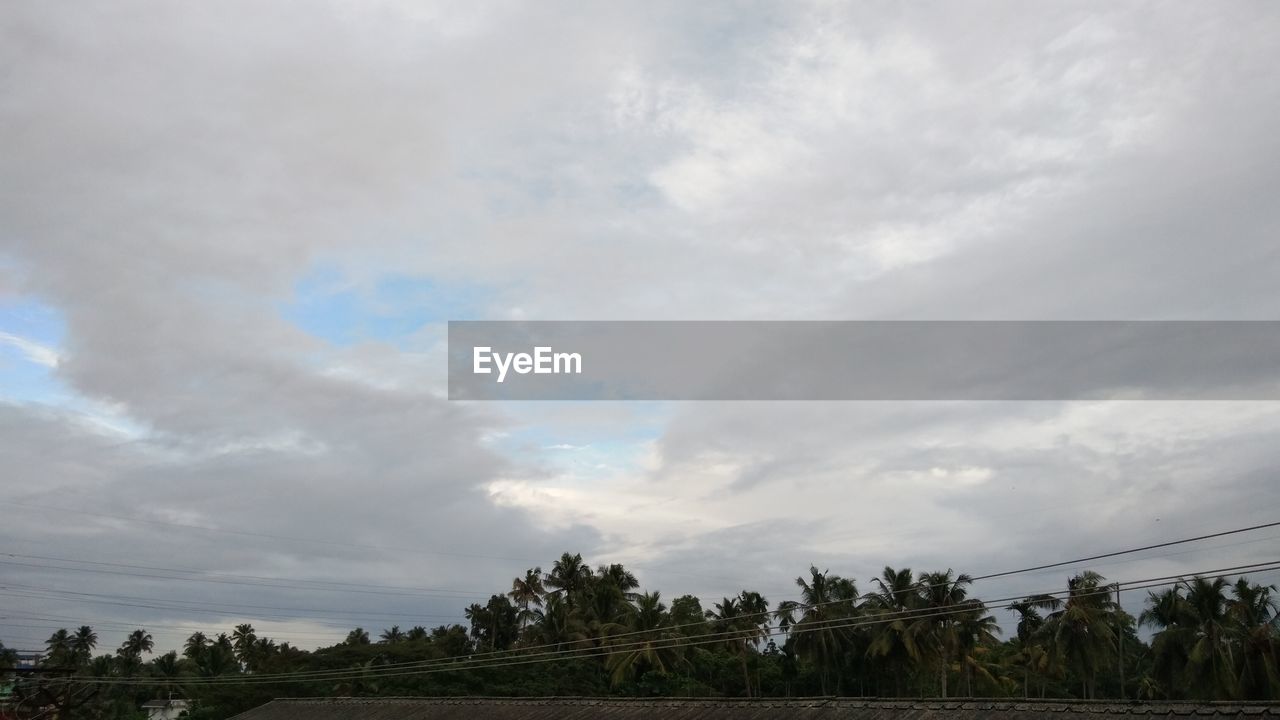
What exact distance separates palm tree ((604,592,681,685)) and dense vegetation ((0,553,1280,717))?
0.55ft

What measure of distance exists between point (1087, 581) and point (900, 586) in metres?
11.5

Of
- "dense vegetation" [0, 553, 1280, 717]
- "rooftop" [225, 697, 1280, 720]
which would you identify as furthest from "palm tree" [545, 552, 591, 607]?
"rooftop" [225, 697, 1280, 720]

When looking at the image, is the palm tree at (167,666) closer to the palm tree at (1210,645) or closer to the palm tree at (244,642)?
the palm tree at (244,642)

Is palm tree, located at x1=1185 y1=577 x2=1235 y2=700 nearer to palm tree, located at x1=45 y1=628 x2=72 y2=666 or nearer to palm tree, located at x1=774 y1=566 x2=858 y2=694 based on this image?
palm tree, located at x1=774 y1=566 x2=858 y2=694

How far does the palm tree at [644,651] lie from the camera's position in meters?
65.4

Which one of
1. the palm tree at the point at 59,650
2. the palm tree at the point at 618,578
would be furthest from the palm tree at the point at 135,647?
the palm tree at the point at 618,578

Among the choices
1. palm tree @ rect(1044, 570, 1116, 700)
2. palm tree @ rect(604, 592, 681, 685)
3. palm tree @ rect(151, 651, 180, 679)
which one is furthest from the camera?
palm tree @ rect(151, 651, 180, 679)

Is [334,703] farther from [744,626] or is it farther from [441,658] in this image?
[744,626]

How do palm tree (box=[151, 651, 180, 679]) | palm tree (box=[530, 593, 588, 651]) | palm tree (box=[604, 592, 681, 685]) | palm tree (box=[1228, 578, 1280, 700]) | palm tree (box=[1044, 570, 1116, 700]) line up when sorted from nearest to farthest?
palm tree (box=[1228, 578, 1280, 700])
palm tree (box=[1044, 570, 1116, 700])
palm tree (box=[604, 592, 681, 685])
palm tree (box=[530, 593, 588, 651])
palm tree (box=[151, 651, 180, 679])

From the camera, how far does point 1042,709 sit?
24.4 meters

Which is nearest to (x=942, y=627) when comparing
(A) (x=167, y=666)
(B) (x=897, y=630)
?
(B) (x=897, y=630)

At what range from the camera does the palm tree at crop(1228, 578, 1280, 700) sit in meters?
45.8

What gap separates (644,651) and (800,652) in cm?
1142

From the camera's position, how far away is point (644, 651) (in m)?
61.9
